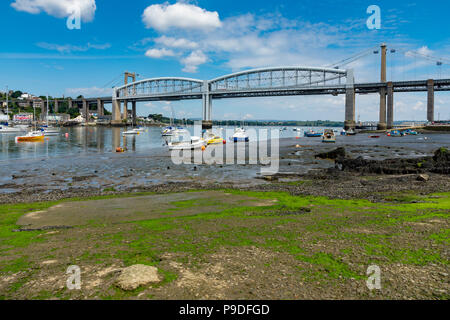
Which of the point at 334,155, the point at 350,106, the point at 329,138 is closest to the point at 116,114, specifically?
the point at 350,106

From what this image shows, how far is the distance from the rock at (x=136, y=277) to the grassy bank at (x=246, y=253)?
0.44 ft

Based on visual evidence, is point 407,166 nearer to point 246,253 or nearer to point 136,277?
point 246,253

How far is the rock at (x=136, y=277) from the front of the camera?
16.1 ft

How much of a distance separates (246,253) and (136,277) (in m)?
2.36

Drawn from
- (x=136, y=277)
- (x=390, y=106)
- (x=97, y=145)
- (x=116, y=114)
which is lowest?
(x=136, y=277)

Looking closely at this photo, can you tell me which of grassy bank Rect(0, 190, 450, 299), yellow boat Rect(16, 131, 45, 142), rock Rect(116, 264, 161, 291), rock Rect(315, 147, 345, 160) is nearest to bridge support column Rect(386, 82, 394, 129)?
rock Rect(315, 147, 345, 160)

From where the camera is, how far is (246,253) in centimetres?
648

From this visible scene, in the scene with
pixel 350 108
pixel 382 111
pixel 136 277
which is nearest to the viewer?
pixel 136 277

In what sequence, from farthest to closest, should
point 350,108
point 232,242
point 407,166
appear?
point 350,108 < point 407,166 < point 232,242

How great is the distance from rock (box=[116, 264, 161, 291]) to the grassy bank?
133 millimetres

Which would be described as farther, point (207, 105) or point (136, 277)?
point (207, 105)

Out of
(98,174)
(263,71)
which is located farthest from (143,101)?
(98,174)

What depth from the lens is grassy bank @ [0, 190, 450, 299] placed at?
494 centimetres
